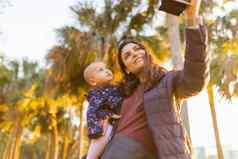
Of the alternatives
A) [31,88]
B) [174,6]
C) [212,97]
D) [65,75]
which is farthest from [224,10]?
[31,88]

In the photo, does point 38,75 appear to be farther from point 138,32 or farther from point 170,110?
point 170,110

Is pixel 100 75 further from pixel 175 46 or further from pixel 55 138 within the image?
pixel 55 138

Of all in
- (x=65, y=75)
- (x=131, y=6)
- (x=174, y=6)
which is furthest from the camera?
(x=65, y=75)

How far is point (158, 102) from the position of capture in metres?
1.69

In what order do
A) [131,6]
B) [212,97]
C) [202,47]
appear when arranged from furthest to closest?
[131,6]
[212,97]
[202,47]

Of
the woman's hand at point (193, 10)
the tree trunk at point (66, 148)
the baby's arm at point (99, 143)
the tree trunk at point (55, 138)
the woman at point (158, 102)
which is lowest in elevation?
the tree trunk at point (66, 148)

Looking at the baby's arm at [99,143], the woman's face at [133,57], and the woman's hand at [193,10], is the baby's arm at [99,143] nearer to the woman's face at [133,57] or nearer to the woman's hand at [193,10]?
the woman's face at [133,57]

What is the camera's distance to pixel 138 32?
11547 mm

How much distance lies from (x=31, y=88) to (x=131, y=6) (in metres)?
9.67

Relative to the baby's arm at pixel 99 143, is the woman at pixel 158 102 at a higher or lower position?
higher

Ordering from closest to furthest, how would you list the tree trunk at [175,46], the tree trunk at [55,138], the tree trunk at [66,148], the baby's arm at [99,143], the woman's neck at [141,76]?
the woman's neck at [141,76], the baby's arm at [99,143], the tree trunk at [175,46], the tree trunk at [55,138], the tree trunk at [66,148]

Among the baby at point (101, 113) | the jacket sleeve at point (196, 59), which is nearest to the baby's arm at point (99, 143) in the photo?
the baby at point (101, 113)

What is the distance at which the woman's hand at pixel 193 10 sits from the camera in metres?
1.53

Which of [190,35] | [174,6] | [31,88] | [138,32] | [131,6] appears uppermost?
[131,6]
